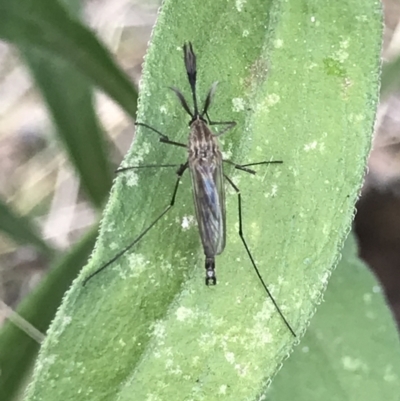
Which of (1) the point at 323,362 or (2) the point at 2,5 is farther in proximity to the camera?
(1) the point at 323,362

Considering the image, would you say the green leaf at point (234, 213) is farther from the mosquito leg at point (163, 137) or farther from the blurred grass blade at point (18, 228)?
the blurred grass blade at point (18, 228)

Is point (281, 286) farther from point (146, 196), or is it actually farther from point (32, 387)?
point (32, 387)

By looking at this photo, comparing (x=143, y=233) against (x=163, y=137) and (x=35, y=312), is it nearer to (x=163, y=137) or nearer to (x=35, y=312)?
(x=163, y=137)

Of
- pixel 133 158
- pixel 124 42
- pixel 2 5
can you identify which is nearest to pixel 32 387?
pixel 133 158

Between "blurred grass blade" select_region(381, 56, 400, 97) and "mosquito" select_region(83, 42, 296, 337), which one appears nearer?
"mosquito" select_region(83, 42, 296, 337)

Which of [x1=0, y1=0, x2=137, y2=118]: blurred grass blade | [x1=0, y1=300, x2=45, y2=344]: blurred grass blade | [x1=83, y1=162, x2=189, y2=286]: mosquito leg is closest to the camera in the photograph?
[x1=83, y1=162, x2=189, y2=286]: mosquito leg

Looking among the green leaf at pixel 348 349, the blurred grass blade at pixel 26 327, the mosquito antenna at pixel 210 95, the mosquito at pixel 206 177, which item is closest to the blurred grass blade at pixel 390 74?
the green leaf at pixel 348 349

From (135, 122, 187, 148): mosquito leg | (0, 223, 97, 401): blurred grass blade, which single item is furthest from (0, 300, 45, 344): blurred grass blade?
(135, 122, 187, 148): mosquito leg

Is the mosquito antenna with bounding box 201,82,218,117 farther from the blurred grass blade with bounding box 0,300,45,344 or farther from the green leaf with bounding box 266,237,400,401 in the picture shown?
the blurred grass blade with bounding box 0,300,45,344
